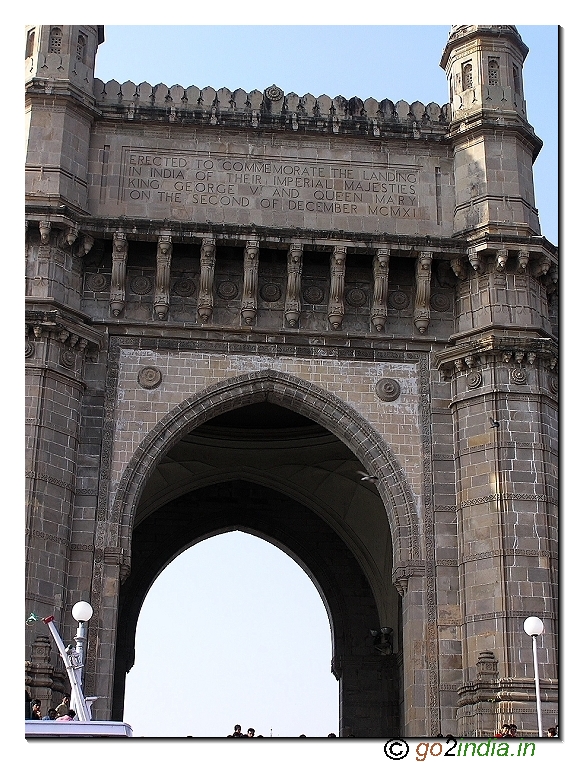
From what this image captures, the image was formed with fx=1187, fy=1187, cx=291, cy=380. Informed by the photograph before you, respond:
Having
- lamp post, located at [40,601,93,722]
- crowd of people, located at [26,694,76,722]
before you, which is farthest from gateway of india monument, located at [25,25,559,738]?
lamp post, located at [40,601,93,722]

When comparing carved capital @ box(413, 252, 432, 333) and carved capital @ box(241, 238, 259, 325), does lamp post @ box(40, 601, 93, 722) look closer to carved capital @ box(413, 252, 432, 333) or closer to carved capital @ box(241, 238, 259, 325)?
carved capital @ box(241, 238, 259, 325)

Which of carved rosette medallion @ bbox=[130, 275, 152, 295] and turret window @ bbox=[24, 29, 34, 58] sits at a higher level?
turret window @ bbox=[24, 29, 34, 58]

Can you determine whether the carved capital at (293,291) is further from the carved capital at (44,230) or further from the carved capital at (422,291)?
the carved capital at (44,230)

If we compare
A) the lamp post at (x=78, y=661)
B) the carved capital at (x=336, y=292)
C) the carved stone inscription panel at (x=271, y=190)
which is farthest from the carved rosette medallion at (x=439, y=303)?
the lamp post at (x=78, y=661)

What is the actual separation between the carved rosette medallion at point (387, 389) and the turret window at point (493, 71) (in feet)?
17.9

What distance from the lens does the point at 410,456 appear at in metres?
18.0

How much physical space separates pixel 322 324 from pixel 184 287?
224 cm

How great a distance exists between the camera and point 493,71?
1983 centimetres

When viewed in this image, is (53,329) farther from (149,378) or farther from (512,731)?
(512,731)

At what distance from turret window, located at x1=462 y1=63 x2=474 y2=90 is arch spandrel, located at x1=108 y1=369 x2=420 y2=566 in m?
5.90

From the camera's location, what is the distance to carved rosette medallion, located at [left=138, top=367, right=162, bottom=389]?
1798 cm

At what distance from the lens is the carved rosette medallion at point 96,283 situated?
60.7ft

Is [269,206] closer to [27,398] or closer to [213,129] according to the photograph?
[213,129]

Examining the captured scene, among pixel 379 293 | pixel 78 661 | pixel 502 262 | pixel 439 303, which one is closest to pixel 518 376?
pixel 502 262
